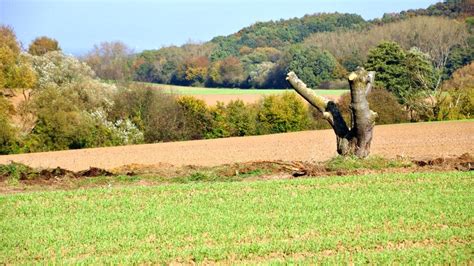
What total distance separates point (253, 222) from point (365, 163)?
8016mm

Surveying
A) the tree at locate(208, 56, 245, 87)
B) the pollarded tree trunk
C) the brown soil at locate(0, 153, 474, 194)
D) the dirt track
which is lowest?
the dirt track

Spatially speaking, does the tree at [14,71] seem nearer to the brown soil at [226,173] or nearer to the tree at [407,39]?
the brown soil at [226,173]

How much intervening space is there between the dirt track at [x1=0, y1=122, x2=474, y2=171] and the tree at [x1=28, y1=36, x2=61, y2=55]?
118 feet

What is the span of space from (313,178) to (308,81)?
66888 mm

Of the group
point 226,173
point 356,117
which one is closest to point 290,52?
point 356,117

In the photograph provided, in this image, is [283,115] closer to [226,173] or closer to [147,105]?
[147,105]

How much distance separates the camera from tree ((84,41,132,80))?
88.3 m

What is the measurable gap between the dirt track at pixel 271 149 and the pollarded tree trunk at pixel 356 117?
509cm

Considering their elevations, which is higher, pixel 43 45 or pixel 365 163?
pixel 43 45

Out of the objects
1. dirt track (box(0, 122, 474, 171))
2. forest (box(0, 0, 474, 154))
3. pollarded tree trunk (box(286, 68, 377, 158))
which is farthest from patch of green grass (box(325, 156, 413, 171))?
forest (box(0, 0, 474, 154))

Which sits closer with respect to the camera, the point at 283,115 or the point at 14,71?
the point at 283,115

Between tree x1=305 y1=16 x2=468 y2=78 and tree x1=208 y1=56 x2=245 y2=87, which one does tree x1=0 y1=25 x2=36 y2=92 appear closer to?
tree x1=305 y1=16 x2=468 y2=78

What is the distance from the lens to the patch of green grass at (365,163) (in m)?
18.8

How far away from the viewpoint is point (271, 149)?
1315 inches
